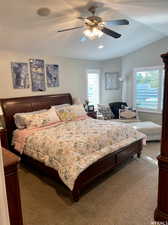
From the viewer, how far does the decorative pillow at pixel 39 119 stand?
3.57 m

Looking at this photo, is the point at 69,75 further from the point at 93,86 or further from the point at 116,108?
the point at 116,108

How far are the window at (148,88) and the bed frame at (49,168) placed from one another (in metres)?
2.32

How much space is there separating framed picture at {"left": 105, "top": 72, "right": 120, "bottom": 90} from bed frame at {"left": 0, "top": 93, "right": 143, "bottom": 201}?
6.45 ft

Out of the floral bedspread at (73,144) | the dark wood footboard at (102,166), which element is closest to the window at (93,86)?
the floral bedspread at (73,144)

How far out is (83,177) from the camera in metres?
2.43

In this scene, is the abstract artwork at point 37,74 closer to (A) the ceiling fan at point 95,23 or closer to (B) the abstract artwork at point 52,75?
(B) the abstract artwork at point 52,75

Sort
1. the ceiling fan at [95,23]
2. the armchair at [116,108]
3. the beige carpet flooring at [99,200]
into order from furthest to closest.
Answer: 1. the armchair at [116,108]
2. the ceiling fan at [95,23]
3. the beige carpet flooring at [99,200]

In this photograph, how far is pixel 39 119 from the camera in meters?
3.69

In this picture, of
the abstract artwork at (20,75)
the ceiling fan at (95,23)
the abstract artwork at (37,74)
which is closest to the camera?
the ceiling fan at (95,23)

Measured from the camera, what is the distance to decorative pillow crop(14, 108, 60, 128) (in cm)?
357

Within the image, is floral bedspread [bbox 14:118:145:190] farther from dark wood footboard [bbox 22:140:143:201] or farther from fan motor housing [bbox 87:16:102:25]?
fan motor housing [bbox 87:16:102:25]

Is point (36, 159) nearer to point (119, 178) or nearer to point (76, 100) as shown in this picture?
point (119, 178)

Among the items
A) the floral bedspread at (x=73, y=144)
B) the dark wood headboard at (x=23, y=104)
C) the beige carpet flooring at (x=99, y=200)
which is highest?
the dark wood headboard at (x=23, y=104)

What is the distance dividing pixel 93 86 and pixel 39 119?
322 cm
